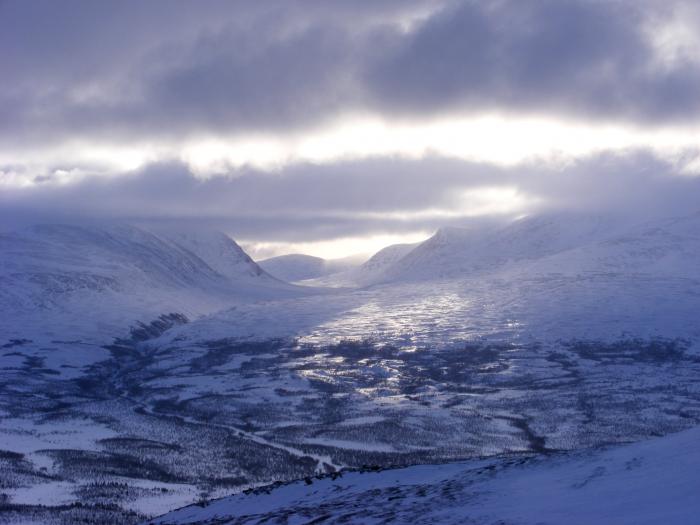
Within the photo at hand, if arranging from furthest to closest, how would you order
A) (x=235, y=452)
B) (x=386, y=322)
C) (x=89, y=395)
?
(x=386, y=322), (x=89, y=395), (x=235, y=452)

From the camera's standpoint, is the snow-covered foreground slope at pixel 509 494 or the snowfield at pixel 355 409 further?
the snowfield at pixel 355 409

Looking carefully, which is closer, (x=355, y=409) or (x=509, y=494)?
(x=509, y=494)

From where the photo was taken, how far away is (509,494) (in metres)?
35.3

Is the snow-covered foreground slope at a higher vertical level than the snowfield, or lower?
higher

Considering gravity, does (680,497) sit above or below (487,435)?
above

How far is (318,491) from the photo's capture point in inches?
1652

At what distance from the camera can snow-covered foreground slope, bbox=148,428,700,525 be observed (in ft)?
97.3

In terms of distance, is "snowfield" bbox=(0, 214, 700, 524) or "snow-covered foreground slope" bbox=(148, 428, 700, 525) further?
"snowfield" bbox=(0, 214, 700, 524)

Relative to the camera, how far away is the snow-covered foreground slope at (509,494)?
29.7m

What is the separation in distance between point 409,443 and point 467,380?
46852 millimetres

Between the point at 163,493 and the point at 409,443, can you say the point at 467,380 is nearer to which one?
the point at 409,443

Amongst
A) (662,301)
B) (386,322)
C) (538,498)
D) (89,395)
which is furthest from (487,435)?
(662,301)

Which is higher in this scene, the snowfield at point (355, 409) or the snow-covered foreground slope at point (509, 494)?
the snow-covered foreground slope at point (509, 494)

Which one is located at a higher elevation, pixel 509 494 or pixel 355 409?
pixel 509 494
